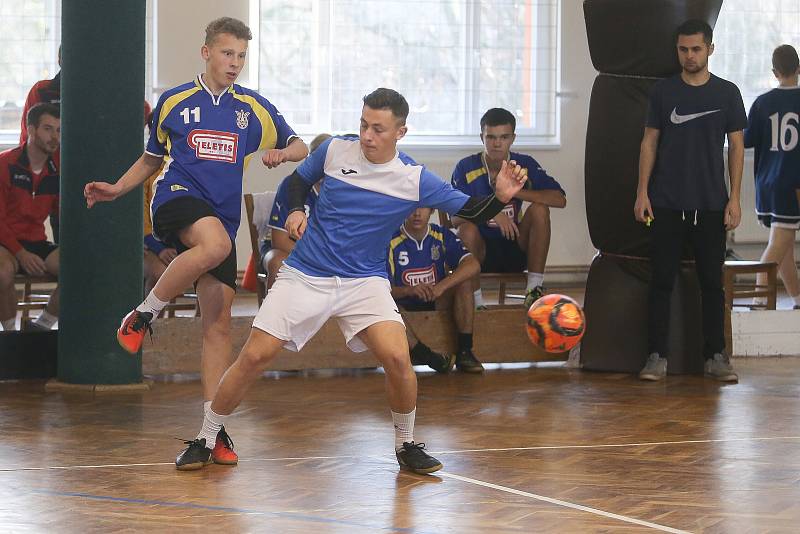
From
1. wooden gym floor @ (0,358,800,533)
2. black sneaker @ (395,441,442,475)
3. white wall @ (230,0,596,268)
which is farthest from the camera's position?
white wall @ (230,0,596,268)

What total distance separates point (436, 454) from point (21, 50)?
704 cm

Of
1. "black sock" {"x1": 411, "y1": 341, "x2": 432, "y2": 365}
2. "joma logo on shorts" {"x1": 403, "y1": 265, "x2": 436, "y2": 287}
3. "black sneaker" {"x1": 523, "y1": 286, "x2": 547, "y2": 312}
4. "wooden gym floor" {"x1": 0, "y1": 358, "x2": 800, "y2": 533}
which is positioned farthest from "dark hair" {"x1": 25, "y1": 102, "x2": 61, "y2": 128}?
"black sneaker" {"x1": 523, "y1": 286, "x2": 547, "y2": 312}

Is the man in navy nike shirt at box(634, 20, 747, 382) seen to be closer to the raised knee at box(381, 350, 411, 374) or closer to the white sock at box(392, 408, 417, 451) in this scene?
the white sock at box(392, 408, 417, 451)

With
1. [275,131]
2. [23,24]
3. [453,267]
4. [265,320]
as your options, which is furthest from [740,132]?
[23,24]

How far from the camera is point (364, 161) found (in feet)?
15.4

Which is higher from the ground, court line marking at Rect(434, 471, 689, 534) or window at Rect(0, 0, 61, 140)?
window at Rect(0, 0, 61, 140)

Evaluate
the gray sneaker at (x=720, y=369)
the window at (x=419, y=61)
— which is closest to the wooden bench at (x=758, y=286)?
the gray sneaker at (x=720, y=369)

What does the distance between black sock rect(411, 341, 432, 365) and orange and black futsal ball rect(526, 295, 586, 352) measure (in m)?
1.78

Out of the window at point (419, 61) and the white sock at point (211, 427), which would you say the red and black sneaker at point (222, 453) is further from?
the window at point (419, 61)

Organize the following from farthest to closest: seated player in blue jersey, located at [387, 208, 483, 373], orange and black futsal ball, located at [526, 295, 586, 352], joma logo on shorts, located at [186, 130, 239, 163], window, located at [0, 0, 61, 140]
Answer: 1. window, located at [0, 0, 61, 140]
2. seated player in blue jersey, located at [387, 208, 483, 373]
3. orange and black futsal ball, located at [526, 295, 586, 352]
4. joma logo on shorts, located at [186, 130, 239, 163]

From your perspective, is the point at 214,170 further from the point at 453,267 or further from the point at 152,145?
the point at 453,267

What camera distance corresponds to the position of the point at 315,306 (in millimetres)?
4617

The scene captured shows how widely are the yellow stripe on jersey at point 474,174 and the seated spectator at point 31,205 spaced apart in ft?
8.34

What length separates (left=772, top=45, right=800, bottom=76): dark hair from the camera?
9234 mm
